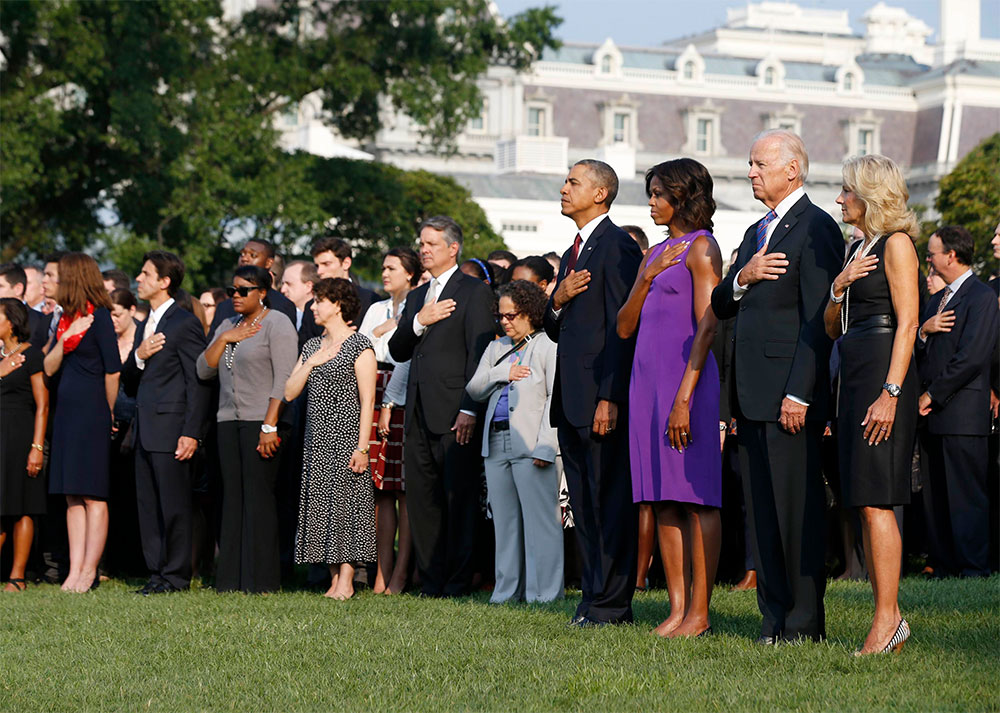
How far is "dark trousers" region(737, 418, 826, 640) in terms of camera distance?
6.93 m

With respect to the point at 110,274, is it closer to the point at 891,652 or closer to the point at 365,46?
the point at 891,652

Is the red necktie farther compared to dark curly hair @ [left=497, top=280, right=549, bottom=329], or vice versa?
dark curly hair @ [left=497, top=280, right=549, bottom=329]

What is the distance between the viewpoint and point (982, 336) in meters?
10.4

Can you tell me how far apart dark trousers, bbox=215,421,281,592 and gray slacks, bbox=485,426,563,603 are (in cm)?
153

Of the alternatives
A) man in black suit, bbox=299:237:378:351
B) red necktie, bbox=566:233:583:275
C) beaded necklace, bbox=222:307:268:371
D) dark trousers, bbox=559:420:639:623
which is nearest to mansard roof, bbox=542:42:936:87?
man in black suit, bbox=299:237:378:351

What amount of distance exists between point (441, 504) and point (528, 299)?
4.96ft

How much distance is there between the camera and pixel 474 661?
6.80 meters

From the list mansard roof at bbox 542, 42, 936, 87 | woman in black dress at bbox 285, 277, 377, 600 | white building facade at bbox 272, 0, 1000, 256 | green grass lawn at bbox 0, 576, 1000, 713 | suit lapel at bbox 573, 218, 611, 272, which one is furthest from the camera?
mansard roof at bbox 542, 42, 936, 87

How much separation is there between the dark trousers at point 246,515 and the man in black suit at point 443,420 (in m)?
0.97

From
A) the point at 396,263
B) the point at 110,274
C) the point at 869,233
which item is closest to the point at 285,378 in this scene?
the point at 396,263

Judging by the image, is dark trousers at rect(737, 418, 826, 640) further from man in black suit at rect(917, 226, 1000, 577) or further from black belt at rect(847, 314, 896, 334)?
man in black suit at rect(917, 226, 1000, 577)

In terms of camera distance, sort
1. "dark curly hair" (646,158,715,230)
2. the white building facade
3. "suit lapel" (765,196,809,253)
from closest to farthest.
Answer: "suit lapel" (765,196,809,253), "dark curly hair" (646,158,715,230), the white building facade

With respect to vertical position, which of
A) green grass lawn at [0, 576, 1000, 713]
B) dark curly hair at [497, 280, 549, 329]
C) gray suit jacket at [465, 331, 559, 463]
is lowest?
green grass lawn at [0, 576, 1000, 713]

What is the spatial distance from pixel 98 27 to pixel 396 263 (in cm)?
1881
